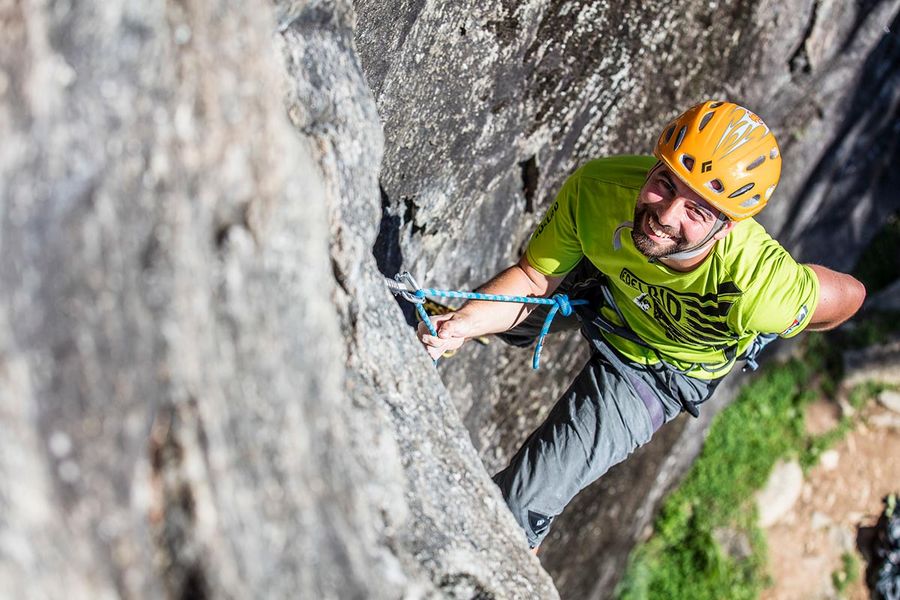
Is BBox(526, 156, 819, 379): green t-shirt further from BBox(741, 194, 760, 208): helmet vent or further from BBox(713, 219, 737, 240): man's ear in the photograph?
BBox(741, 194, 760, 208): helmet vent

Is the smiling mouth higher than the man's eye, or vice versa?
the man's eye

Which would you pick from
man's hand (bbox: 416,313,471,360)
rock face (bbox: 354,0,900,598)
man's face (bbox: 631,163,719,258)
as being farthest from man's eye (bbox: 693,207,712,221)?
rock face (bbox: 354,0,900,598)

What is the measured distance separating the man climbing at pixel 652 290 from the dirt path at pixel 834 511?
29.7ft

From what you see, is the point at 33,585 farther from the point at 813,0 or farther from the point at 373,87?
the point at 813,0

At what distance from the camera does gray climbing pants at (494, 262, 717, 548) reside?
16.9 ft

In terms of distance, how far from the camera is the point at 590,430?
209 inches

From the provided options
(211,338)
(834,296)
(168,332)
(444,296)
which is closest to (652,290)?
(834,296)

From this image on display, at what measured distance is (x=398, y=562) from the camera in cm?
324

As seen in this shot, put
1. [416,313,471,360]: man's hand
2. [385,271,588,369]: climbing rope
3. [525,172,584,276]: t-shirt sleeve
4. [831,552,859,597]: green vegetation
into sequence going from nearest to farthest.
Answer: [385,271,588,369]: climbing rope
[416,313,471,360]: man's hand
[525,172,584,276]: t-shirt sleeve
[831,552,859,597]: green vegetation

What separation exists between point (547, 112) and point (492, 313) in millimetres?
2133

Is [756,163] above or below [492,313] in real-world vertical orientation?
above

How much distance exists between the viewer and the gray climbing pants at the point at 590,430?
5152 mm

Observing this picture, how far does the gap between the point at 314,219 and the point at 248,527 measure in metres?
1.00

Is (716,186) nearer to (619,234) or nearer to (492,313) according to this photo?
(619,234)
